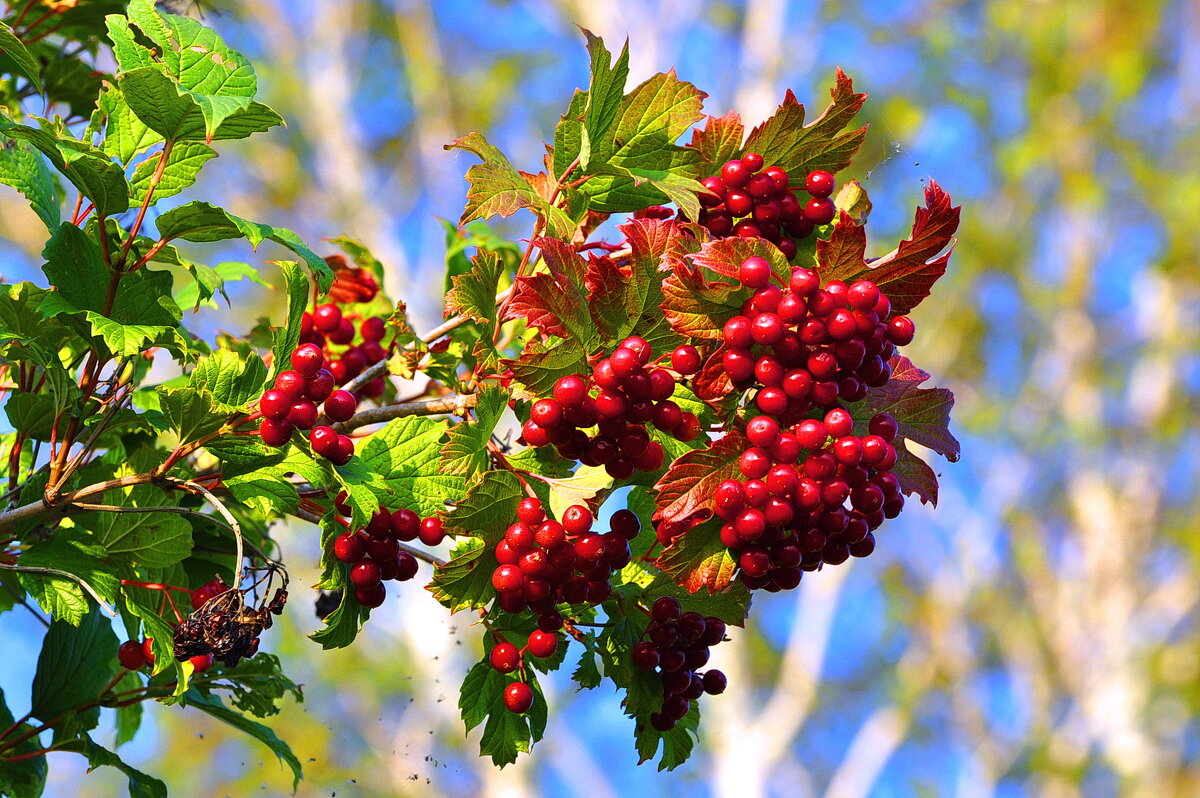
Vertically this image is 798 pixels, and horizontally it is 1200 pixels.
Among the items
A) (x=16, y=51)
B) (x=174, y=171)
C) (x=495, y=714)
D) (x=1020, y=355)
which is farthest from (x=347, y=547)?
(x=1020, y=355)

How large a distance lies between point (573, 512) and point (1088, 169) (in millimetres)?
9370

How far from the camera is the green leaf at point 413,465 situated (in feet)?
2.91

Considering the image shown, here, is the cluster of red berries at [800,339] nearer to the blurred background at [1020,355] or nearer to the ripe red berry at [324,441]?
the ripe red berry at [324,441]

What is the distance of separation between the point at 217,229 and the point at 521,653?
1.47 feet

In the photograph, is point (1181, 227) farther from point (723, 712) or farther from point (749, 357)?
point (749, 357)

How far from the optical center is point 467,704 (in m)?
0.99

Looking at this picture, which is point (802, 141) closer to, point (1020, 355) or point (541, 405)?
point (541, 405)

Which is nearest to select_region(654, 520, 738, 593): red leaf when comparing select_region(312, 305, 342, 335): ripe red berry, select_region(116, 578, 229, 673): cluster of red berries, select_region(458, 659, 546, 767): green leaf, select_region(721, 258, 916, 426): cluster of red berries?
select_region(721, 258, 916, 426): cluster of red berries

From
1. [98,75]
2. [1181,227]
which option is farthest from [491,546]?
[1181,227]

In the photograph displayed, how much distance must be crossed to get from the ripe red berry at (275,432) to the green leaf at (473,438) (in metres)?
0.12

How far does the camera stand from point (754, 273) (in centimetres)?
83

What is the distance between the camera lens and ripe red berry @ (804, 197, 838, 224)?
1020 mm

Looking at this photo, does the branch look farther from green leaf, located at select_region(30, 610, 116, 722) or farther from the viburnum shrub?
green leaf, located at select_region(30, 610, 116, 722)

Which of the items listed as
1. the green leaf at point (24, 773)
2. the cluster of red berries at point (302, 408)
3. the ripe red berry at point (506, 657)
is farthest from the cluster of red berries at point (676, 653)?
the green leaf at point (24, 773)
